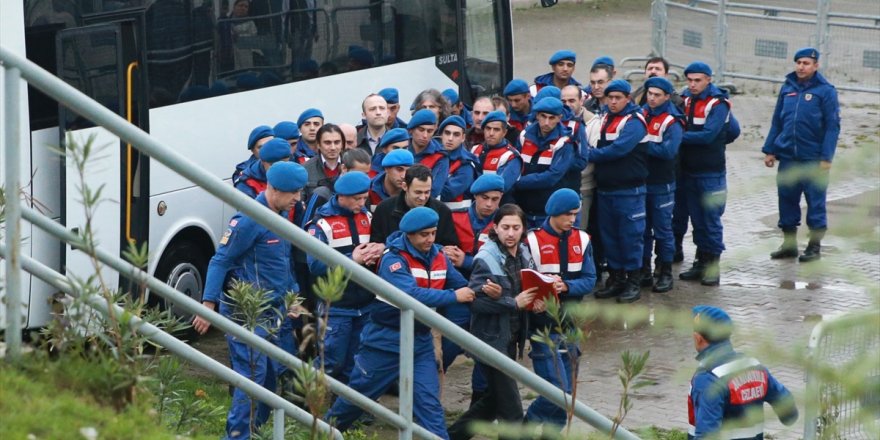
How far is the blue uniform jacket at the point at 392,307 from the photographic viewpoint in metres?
6.93

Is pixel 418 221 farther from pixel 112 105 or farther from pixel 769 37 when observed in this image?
pixel 769 37

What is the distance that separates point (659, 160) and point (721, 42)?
10.3m

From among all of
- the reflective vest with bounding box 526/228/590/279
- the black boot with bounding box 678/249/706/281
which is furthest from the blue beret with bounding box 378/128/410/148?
the black boot with bounding box 678/249/706/281

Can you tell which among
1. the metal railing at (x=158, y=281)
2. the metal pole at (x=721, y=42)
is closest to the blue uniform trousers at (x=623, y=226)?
the metal railing at (x=158, y=281)

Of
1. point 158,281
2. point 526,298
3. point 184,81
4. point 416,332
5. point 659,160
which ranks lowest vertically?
point 416,332

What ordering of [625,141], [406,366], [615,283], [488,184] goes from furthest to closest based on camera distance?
[615,283] → [625,141] → [488,184] → [406,366]

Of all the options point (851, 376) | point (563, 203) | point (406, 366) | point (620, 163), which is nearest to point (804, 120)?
point (620, 163)

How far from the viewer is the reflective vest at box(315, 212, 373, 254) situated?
7801 mm

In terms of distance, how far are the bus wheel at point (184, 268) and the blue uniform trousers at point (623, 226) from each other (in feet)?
10.9

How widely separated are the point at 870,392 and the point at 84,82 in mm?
7493

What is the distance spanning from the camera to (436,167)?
934 cm

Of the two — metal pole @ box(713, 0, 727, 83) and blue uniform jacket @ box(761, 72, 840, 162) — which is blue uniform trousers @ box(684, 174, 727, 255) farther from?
metal pole @ box(713, 0, 727, 83)

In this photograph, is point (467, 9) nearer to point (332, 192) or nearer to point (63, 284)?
point (332, 192)

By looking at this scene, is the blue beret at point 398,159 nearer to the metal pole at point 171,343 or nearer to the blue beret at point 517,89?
the blue beret at point 517,89
